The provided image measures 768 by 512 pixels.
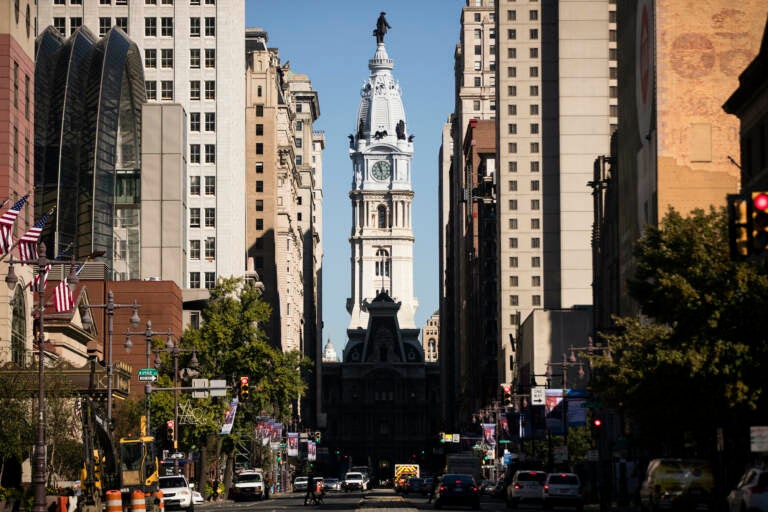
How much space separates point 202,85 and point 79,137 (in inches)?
1109

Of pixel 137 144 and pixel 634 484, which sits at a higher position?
pixel 137 144

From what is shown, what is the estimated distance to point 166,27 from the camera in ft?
516

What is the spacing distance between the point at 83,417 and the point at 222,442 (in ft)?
A: 183

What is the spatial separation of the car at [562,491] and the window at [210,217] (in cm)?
9047

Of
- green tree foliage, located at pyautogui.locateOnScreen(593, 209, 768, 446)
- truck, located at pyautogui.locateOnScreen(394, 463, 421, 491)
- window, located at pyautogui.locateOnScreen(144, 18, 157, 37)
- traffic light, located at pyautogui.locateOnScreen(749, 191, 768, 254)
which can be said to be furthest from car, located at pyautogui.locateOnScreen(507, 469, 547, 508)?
window, located at pyautogui.locateOnScreen(144, 18, 157, 37)

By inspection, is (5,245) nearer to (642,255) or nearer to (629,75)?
(642,255)

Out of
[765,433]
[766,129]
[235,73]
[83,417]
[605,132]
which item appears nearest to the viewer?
[765,433]

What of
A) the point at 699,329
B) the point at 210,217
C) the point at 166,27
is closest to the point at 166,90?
the point at 166,27

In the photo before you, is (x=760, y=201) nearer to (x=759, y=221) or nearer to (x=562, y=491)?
(x=759, y=221)

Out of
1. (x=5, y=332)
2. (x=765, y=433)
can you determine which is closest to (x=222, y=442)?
(x=5, y=332)

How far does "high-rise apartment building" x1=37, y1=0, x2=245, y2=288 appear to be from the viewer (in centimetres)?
15625

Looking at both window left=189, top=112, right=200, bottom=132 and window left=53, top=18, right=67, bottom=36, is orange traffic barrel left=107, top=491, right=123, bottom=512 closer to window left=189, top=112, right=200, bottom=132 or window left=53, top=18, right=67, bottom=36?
window left=189, top=112, right=200, bottom=132

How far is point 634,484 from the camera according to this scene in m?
91.1

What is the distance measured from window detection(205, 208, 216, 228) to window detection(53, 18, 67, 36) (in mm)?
22031
